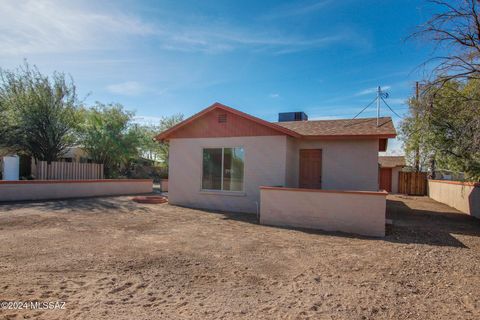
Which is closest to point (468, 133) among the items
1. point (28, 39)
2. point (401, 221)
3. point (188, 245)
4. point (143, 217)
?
point (401, 221)

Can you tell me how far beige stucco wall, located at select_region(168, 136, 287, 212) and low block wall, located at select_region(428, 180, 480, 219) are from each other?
26.1ft

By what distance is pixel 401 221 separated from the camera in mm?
9625

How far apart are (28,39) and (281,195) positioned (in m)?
9.56

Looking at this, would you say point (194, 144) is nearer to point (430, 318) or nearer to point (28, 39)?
point (28, 39)

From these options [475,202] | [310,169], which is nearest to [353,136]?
[310,169]

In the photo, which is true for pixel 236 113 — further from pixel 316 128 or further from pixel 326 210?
pixel 326 210

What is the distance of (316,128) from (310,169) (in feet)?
5.92

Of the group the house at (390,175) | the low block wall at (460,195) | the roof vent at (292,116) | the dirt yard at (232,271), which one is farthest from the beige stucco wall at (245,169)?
the house at (390,175)

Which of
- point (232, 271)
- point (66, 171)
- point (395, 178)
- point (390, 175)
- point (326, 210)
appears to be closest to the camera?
point (232, 271)

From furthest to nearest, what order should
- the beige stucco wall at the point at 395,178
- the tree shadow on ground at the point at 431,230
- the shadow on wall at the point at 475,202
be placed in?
the beige stucco wall at the point at 395,178 → the shadow on wall at the point at 475,202 → the tree shadow on ground at the point at 431,230

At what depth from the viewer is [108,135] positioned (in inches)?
715

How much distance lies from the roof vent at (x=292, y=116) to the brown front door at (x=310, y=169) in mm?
5254

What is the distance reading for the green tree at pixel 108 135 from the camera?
18.2 m

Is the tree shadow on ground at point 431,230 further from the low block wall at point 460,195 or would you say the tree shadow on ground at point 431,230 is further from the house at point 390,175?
the house at point 390,175
